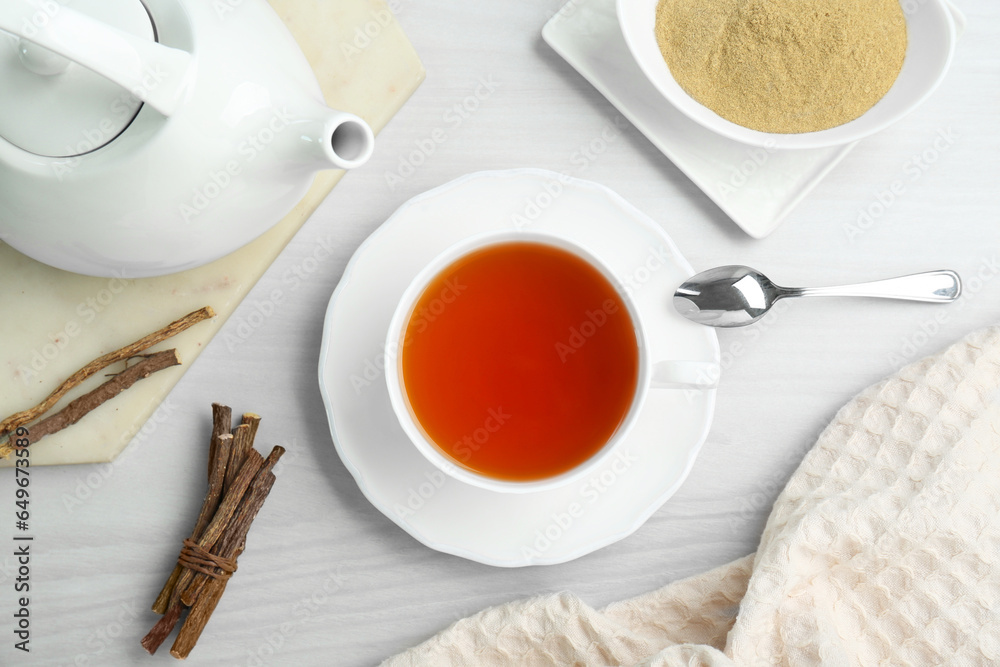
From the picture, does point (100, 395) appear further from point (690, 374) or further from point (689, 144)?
point (689, 144)

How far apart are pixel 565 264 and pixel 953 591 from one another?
608mm

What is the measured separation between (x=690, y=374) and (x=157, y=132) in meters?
0.51

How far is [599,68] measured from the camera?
2.78 feet

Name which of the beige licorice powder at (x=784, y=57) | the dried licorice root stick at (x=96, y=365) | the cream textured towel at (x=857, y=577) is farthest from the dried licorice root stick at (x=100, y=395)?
the beige licorice powder at (x=784, y=57)

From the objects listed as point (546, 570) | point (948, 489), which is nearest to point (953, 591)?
point (948, 489)

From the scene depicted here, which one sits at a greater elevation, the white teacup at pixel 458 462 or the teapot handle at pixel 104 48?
the teapot handle at pixel 104 48

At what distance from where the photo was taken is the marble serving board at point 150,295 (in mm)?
795

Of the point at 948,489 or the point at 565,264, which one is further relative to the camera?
the point at 948,489

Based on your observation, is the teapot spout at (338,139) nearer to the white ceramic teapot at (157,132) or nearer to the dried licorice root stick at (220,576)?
the white ceramic teapot at (157,132)

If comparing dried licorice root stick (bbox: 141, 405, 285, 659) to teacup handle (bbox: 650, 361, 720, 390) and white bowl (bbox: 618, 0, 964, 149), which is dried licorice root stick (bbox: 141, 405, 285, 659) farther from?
white bowl (bbox: 618, 0, 964, 149)

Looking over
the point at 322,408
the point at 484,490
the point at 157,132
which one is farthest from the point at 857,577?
the point at 157,132

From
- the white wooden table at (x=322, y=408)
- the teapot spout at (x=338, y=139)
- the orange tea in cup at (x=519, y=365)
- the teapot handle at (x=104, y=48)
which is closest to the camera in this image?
the teapot handle at (x=104, y=48)

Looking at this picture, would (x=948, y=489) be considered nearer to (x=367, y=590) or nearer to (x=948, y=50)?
(x=948, y=50)

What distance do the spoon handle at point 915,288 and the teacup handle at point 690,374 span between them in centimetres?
29
